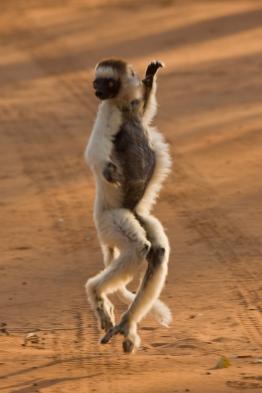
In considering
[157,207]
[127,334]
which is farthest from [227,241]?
[127,334]

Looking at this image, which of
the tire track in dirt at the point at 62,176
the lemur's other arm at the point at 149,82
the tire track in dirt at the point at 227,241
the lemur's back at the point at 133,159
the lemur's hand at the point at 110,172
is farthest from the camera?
the tire track in dirt at the point at 227,241

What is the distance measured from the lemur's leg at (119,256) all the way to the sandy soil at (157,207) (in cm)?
38

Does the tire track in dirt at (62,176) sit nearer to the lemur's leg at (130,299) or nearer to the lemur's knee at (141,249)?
the lemur's leg at (130,299)

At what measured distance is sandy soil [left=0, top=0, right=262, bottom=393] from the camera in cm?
734

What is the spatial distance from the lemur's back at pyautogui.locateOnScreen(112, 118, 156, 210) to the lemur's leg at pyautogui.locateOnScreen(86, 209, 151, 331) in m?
0.12

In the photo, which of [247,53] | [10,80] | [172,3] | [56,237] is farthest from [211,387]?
[172,3]

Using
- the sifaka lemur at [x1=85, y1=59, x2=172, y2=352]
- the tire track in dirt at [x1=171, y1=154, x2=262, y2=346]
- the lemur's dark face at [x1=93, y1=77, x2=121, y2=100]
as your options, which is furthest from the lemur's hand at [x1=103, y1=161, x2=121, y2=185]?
the tire track in dirt at [x1=171, y1=154, x2=262, y2=346]

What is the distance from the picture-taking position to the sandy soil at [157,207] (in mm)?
7344

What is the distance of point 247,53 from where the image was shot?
63.1ft

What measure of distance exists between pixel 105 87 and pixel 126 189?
67cm

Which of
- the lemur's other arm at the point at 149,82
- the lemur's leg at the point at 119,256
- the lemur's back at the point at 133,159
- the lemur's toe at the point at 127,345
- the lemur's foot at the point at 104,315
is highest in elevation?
the lemur's other arm at the point at 149,82

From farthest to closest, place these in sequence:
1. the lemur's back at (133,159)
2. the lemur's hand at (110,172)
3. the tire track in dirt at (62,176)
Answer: the tire track in dirt at (62,176) → the lemur's back at (133,159) → the lemur's hand at (110,172)

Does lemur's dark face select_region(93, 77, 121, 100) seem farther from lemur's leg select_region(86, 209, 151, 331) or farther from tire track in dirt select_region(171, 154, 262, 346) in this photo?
tire track in dirt select_region(171, 154, 262, 346)

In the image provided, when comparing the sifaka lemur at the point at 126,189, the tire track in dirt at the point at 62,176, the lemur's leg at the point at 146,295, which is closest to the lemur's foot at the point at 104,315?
Answer: the sifaka lemur at the point at 126,189
